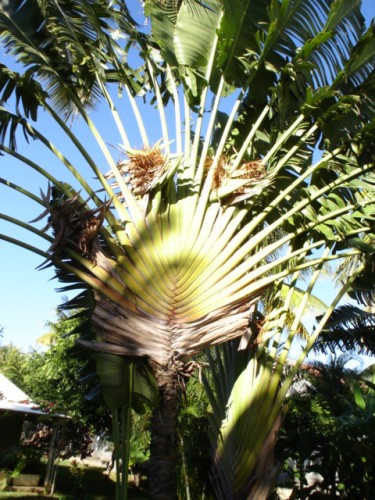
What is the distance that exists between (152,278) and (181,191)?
901mm

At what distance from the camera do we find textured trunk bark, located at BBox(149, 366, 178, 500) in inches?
113

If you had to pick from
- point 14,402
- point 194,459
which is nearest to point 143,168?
point 194,459

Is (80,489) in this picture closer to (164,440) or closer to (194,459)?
(194,459)

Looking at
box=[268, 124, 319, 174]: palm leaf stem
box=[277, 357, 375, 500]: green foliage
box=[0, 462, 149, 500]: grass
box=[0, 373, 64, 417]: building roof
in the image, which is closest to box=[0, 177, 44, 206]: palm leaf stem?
box=[268, 124, 319, 174]: palm leaf stem

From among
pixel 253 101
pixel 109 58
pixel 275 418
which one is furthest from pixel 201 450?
pixel 109 58

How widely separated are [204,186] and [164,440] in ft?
6.67

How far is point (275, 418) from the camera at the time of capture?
12.4ft

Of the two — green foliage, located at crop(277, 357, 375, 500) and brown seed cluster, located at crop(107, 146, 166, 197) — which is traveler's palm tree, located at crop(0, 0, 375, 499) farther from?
green foliage, located at crop(277, 357, 375, 500)

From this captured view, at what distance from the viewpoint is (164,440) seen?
9.75ft

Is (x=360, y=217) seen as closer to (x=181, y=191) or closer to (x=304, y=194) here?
(x=304, y=194)

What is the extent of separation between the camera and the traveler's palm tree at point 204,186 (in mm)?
3266

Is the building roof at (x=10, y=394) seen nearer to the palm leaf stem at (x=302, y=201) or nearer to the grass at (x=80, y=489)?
the grass at (x=80, y=489)

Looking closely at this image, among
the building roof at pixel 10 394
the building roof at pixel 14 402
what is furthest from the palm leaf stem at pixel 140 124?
the building roof at pixel 10 394

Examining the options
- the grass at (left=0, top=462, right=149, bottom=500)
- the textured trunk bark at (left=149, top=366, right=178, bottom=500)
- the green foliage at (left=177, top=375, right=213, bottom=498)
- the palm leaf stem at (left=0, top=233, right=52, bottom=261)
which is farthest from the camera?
the grass at (left=0, top=462, right=149, bottom=500)
